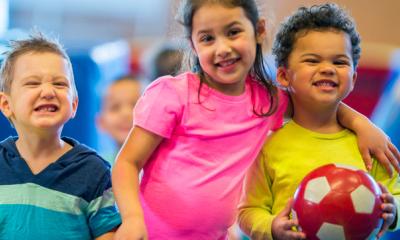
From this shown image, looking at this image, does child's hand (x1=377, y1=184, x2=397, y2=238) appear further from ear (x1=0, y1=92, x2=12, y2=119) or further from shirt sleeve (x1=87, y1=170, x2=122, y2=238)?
ear (x1=0, y1=92, x2=12, y2=119)

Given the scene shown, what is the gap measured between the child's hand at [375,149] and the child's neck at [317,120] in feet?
0.28

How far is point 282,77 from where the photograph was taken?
1.73 metres

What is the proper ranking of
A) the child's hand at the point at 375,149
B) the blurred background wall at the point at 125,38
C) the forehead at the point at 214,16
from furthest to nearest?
the blurred background wall at the point at 125,38
the child's hand at the point at 375,149
the forehead at the point at 214,16

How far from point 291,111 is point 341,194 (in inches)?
17.8

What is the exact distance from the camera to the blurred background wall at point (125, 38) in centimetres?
288

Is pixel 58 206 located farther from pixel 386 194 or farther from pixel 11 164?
pixel 386 194

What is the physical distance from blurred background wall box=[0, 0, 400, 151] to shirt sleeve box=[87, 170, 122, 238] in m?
1.18

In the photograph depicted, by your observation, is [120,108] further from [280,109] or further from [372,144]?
[372,144]

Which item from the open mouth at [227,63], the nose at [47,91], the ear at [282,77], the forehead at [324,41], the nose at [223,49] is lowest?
the nose at [47,91]

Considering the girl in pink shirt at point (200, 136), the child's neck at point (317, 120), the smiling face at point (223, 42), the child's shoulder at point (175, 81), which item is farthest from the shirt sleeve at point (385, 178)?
the child's shoulder at point (175, 81)

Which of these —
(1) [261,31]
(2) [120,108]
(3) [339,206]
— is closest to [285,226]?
(3) [339,206]

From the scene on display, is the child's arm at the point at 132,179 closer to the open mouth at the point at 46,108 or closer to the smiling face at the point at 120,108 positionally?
the open mouth at the point at 46,108

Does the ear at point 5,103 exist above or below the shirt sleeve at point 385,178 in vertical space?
above

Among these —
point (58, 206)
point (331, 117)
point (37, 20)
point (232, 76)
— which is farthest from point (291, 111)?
point (37, 20)
